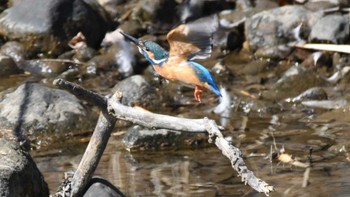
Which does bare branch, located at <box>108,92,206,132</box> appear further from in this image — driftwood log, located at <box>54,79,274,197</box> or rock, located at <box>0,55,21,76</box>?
rock, located at <box>0,55,21,76</box>

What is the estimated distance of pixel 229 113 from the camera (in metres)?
8.75

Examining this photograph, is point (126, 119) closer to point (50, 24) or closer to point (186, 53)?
point (186, 53)

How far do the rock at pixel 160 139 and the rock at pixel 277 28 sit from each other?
2.86m

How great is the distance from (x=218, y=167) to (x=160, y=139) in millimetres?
716

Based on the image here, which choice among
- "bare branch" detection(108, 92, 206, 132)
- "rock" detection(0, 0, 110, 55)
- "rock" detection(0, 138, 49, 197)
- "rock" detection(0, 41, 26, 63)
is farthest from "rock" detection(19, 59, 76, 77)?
"bare branch" detection(108, 92, 206, 132)

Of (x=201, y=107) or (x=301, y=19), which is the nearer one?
(x=201, y=107)

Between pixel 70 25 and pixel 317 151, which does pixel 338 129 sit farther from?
pixel 70 25

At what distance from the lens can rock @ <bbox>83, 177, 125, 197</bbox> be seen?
18.3 feet

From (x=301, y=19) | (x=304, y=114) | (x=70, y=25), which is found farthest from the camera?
(x=70, y=25)

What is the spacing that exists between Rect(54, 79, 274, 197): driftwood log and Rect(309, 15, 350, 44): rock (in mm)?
5009

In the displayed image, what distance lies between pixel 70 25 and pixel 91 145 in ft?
19.8

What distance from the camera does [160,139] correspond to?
24.7 ft

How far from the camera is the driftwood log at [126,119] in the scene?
4.01 metres

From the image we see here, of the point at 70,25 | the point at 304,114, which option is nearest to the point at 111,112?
the point at 304,114
